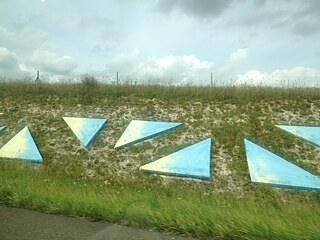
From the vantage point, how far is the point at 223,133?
14867 millimetres

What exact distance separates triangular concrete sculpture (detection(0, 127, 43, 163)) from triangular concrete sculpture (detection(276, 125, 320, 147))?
1020cm

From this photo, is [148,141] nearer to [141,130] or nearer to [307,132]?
[141,130]

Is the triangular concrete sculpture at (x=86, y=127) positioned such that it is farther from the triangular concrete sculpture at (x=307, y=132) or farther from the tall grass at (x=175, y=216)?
the tall grass at (x=175, y=216)

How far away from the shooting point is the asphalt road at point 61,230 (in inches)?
186

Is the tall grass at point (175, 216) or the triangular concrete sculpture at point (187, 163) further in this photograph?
the triangular concrete sculpture at point (187, 163)

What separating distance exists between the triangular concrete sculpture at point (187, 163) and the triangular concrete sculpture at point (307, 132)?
3.44m

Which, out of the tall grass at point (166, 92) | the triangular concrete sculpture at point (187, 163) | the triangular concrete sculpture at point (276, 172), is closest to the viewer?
the triangular concrete sculpture at point (276, 172)

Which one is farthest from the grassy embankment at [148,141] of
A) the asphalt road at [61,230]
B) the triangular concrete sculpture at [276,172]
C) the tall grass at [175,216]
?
the asphalt road at [61,230]

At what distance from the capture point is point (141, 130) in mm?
15617

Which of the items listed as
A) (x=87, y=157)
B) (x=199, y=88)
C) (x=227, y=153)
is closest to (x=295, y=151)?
(x=227, y=153)

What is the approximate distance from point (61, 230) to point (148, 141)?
396 inches

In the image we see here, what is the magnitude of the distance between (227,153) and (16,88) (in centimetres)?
1295

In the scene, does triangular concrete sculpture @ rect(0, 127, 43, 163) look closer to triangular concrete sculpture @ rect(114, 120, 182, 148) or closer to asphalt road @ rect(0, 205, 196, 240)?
triangular concrete sculpture @ rect(114, 120, 182, 148)

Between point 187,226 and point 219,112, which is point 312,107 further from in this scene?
point 187,226
